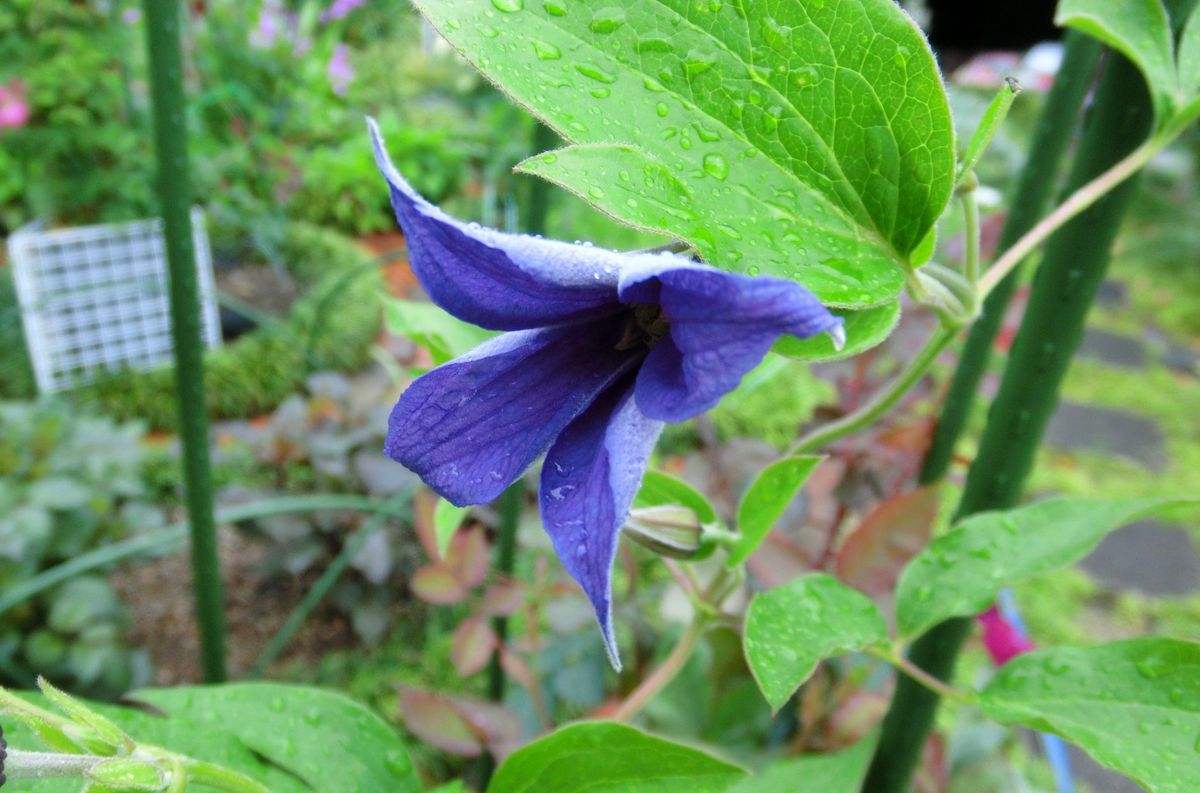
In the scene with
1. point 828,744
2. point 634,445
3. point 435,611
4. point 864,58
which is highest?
point 864,58

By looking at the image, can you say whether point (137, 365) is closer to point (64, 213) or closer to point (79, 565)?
point (64, 213)

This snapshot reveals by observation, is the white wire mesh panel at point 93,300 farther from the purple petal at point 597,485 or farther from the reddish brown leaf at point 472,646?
the purple petal at point 597,485

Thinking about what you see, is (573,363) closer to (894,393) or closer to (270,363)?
(894,393)

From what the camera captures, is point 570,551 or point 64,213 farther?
point 64,213

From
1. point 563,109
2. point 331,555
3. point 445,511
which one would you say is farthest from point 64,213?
point 563,109

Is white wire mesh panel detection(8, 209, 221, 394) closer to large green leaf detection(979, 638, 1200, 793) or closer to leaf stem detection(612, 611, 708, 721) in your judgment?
leaf stem detection(612, 611, 708, 721)

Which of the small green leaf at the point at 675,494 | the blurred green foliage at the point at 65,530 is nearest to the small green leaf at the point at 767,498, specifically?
the small green leaf at the point at 675,494
